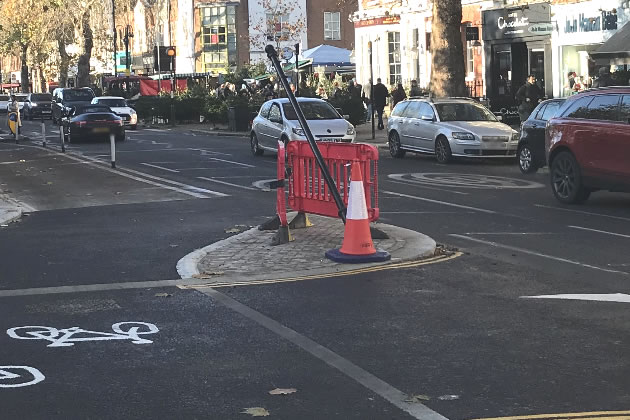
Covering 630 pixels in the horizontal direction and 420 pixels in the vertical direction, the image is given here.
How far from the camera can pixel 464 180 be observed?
21.3 meters

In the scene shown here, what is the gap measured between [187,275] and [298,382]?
4199 mm

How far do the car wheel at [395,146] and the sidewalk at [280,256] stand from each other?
48.1 ft

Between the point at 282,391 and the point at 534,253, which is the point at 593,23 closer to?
the point at 534,253

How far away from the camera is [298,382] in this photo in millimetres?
6691

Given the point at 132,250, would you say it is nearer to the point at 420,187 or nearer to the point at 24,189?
the point at 420,187

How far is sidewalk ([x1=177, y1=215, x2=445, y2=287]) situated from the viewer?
10.6 m

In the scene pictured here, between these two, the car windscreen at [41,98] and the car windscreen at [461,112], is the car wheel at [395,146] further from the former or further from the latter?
the car windscreen at [41,98]

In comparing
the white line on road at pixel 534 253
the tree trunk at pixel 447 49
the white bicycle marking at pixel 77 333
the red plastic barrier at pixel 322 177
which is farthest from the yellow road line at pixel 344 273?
the tree trunk at pixel 447 49

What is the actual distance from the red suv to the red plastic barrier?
14.5 feet

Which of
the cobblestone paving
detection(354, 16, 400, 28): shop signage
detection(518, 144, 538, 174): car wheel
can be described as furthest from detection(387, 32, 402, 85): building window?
the cobblestone paving

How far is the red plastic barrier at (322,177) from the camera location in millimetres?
11992

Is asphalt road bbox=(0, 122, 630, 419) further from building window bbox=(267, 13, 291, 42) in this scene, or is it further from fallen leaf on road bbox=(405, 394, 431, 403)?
building window bbox=(267, 13, 291, 42)

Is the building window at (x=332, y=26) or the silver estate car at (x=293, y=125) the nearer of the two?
the silver estate car at (x=293, y=125)

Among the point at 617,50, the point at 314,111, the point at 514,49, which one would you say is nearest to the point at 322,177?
the point at 314,111
